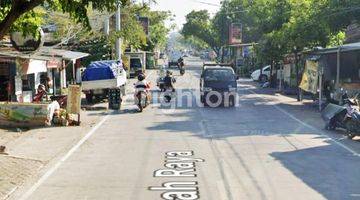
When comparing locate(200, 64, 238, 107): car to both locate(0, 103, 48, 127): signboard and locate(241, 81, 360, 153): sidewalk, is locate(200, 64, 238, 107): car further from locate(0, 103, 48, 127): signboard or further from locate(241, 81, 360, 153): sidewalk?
locate(0, 103, 48, 127): signboard

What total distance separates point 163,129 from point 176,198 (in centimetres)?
963

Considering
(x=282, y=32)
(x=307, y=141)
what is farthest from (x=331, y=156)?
(x=282, y=32)

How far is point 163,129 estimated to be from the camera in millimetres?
19422

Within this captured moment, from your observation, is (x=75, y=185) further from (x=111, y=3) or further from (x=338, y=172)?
(x=338, y=172)

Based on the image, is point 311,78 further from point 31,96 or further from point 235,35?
point 235,35

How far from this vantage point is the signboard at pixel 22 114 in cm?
2003

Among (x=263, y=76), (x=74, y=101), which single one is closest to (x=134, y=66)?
(x=263, y=76)

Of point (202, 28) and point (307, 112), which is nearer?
point (307, 112)

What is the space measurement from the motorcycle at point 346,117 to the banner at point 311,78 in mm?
7506

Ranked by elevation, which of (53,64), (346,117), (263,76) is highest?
(53,64)

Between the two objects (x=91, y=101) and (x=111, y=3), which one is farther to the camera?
(x=91, y=101)

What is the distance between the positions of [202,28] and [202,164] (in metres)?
98.8

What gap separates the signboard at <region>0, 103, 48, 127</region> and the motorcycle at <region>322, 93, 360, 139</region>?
31.7ft

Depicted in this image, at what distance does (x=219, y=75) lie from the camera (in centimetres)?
2920
